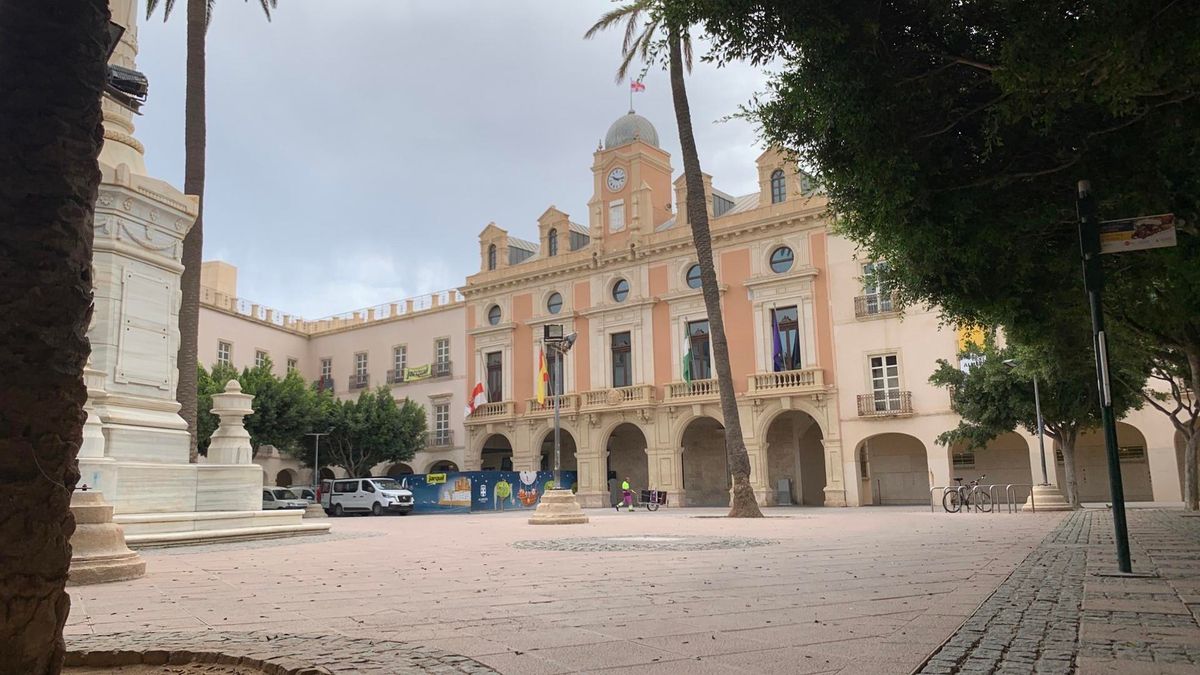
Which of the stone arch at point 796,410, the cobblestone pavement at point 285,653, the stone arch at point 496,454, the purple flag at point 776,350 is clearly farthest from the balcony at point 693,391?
the cobblestone pavement at point 285,653

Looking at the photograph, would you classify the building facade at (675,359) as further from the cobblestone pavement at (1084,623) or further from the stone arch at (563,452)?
the cobblestone pavement at (1084,623)

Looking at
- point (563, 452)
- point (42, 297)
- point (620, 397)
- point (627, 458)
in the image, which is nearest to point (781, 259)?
point (620, 397)

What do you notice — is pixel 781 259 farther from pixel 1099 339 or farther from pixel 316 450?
pixel 1099 339

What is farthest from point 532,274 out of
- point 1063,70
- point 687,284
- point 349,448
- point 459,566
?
point 1063,70

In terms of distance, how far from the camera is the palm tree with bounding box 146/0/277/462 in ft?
57.2

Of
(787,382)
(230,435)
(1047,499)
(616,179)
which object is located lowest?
(1047,499)

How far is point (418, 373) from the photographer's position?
4388cm

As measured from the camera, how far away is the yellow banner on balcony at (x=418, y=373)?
43.6 metres

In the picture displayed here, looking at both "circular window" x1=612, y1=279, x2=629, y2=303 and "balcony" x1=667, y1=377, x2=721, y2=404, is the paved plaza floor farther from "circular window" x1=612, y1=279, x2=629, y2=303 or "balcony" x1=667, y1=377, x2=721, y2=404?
"circular window" x1=612, y1=279, x2=629, y2=303

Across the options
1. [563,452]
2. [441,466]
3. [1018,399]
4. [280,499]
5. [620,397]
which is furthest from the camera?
[441,466]

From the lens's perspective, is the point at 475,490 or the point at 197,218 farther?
the point at 475,490

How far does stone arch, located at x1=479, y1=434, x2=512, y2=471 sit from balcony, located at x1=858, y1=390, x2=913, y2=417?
58.4ft

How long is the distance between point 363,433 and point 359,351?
9196 millimetres

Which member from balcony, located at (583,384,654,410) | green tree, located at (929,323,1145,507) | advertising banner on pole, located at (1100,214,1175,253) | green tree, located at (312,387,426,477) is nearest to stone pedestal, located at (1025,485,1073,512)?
green tree, located at (929,323,1145,507)
